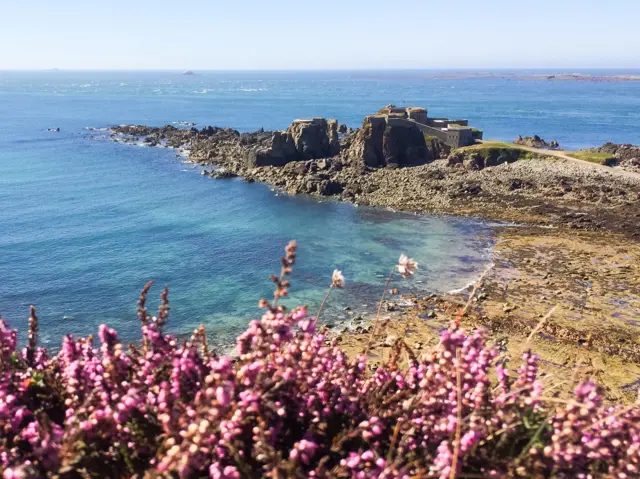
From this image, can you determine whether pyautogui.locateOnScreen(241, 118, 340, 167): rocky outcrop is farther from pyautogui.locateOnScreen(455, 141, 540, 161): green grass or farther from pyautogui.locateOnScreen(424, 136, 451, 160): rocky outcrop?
pyautogui.locateOnScreen(455, 141, 540, 161): green grass

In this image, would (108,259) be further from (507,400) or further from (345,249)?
(507,400)

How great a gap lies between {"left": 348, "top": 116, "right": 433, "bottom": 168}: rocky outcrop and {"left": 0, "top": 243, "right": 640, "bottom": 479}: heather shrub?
227 ft

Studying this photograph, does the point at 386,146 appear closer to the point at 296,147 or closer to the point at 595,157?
the point at 296,147

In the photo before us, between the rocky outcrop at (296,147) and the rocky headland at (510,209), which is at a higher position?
the rocky outcrop at (296,147)

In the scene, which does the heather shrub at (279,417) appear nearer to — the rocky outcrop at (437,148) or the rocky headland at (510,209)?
the rocky headland at (510,209)

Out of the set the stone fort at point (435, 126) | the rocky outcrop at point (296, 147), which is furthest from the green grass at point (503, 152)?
the rocky outcrop at point (296, 147)

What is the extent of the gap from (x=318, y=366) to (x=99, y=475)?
7.84ft

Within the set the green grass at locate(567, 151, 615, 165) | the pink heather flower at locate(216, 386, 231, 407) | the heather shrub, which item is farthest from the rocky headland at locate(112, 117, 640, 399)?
the pink heather flower at locate(216, 386, 231, 407)

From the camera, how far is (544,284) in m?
35.7

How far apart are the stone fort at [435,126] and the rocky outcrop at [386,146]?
2.17 feet

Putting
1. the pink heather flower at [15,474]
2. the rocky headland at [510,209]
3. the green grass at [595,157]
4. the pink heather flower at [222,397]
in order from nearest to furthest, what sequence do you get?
the pink heather flower at [15,474] < the pink heather flower at [222,397] < the rocky headland at [510,209] < the green grass at [595,157]

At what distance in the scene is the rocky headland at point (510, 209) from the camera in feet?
91.8

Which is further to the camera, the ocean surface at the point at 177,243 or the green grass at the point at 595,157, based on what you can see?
the green grass at the point at 595,157

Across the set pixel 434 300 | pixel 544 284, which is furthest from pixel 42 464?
pixel 544 284
